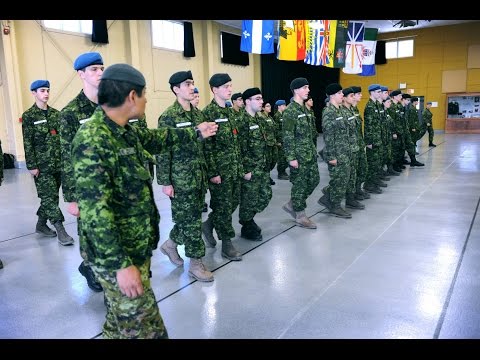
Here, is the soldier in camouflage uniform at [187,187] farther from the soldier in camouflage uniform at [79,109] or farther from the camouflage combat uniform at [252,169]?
the camouflage combat uniform at [252,169]

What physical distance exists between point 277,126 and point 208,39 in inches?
258

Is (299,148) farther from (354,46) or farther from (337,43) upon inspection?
(354,46)

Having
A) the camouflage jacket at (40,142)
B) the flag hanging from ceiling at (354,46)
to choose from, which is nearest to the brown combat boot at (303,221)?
the camouflage jacket at (40,142)

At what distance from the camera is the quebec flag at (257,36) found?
23.4ft

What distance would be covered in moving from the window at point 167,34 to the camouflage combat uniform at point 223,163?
9.43m

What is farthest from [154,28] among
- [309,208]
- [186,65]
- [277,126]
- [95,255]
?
[95,255]

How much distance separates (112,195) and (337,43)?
7.83 m

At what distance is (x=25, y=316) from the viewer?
8.36ft

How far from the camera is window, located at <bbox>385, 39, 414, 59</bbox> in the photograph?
18.5 metres

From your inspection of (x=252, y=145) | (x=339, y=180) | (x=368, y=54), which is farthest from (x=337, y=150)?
(x=368, y=54)

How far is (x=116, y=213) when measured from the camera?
1.64 metres
